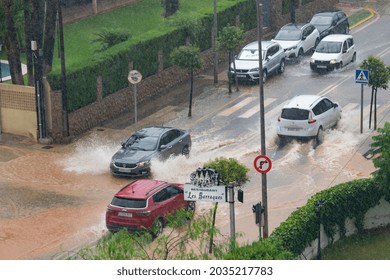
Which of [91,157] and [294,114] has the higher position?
[294,114]

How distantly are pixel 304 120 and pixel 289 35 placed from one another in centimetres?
1465

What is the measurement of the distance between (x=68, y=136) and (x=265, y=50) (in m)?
12.2

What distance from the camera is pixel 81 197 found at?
35.2 meters

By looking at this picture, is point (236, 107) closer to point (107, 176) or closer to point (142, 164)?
point (142, 164)

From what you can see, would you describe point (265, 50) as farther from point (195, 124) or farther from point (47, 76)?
point (47, 76)

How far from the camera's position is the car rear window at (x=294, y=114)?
4003 centimetres

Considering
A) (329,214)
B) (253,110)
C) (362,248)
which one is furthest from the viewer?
(253,110)

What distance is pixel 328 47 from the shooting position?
168 ft

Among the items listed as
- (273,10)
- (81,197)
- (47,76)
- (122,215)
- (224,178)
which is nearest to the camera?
(224,178)

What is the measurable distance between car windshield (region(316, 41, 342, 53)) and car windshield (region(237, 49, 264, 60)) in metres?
3.62

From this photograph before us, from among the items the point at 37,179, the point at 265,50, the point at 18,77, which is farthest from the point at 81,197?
the point at 265,50

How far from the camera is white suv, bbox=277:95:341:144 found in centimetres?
3994

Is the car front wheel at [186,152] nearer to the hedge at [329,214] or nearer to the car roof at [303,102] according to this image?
the car roof at [303,102]

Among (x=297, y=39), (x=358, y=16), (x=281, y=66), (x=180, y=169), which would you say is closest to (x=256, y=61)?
(x=281, y=66)
